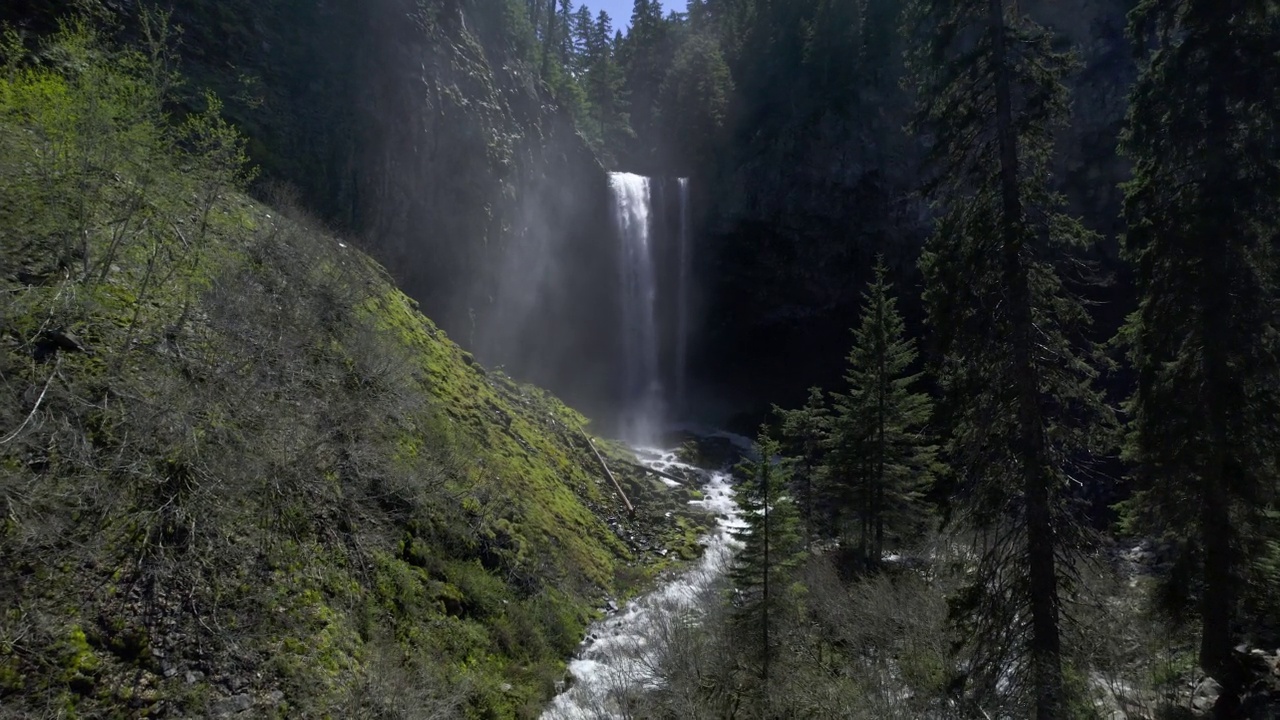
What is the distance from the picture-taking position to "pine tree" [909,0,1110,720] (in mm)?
7496

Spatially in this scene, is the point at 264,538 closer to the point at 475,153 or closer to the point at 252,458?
the point at 252,458

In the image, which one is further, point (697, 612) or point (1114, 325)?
point (1114, 325)

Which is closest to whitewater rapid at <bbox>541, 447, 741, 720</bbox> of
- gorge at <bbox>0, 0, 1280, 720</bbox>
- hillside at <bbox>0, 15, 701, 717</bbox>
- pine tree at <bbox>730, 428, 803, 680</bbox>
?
gorge at <bbox>0, 0, 1280, 720</bbox>

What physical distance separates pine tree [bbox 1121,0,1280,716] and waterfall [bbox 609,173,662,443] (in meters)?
32.8

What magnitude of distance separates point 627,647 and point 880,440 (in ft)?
35.5

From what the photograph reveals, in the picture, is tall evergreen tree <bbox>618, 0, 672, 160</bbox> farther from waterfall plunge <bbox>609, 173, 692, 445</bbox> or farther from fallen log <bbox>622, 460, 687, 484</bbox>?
fallen log <bbox>622, 460, 687, 484</bbox>

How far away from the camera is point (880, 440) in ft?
60.8

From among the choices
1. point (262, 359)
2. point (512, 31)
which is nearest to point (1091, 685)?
point (262, 359)

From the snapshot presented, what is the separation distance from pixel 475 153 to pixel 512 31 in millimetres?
18770

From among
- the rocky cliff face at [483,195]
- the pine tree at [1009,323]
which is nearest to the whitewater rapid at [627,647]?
the pine tree at [1009,323]

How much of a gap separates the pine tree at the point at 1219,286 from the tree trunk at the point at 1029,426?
370cm

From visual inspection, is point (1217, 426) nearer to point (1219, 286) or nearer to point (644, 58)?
point (1219, 286)

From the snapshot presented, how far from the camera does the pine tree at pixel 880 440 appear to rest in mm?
18312

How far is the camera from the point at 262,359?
9.20 m
